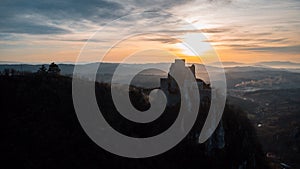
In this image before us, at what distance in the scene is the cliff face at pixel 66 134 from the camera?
2405 cm

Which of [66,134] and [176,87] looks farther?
[176,87]

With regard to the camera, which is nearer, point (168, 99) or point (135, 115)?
point (135, 115)

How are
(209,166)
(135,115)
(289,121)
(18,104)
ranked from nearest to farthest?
1. (18,104)
2. (135,115)
3. (209,166)
4. (289,121)

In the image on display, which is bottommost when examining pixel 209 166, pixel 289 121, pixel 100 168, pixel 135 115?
pixel 289 121

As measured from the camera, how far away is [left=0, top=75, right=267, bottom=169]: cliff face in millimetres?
24047

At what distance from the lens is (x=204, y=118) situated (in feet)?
121

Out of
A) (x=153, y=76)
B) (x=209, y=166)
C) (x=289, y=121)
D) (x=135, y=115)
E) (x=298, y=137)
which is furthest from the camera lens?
(x=289, y=121)

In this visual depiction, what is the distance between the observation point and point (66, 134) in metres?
26.4

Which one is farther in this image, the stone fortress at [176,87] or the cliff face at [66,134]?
the stone fortress at [176,87]

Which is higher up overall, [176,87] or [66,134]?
[176,87]

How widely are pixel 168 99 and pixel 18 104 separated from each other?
16002 mm

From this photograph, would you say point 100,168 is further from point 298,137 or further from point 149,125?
point 298,137

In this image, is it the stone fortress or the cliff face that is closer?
the cliff face

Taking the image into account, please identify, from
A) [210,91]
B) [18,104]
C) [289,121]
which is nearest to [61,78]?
[18,104]
